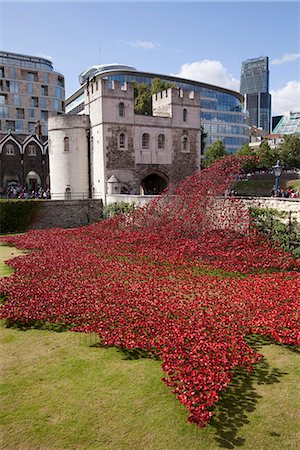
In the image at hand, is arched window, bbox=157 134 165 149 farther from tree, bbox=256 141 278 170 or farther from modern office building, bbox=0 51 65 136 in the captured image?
modern office building, bbox=0 51 65 136

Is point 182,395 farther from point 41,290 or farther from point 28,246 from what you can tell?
point 28,246

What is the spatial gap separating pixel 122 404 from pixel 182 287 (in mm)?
6078

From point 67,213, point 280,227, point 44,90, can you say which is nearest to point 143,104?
point 67,213

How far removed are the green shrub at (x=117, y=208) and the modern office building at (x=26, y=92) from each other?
45.4 m

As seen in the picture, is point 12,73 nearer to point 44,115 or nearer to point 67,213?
point 44,115

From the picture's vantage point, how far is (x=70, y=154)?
34.8 m

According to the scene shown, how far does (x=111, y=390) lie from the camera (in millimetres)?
7129

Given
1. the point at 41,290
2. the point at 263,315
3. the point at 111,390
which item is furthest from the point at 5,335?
the point at 263,315

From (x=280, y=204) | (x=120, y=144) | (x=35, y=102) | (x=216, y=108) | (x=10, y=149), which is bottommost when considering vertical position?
(x=280, y=204)

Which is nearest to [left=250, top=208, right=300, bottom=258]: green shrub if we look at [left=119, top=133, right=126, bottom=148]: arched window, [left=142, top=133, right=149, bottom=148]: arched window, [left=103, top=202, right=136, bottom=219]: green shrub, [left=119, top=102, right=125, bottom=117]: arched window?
[left=103, top=202, right=136, bottom=219]: green shrub

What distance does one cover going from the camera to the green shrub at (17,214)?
2939 centimetres

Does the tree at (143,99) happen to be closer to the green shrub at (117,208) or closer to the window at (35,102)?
the green shrub at (117,208)

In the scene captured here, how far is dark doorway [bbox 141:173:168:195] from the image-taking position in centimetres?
3666

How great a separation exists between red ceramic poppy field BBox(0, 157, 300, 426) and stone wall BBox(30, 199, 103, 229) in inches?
298
